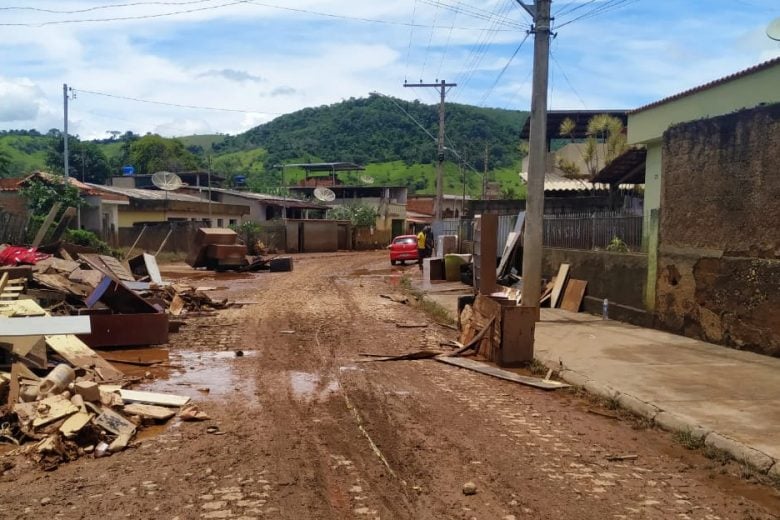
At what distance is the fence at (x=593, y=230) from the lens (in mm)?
14781

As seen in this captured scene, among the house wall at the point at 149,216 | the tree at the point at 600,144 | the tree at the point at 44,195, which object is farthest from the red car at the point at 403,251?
the tree at the point at 44,195

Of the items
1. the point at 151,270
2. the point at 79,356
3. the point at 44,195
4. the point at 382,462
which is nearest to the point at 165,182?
the point at 44,195

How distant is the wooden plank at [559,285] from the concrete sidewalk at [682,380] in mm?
3582

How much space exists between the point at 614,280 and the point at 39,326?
11.0 m

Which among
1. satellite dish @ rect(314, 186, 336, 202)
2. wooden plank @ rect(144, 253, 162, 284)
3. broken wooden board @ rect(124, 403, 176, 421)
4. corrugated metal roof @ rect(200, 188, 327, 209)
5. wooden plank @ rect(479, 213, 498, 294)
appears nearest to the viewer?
broken wooden board @ rect(124, 403, 176, 421)

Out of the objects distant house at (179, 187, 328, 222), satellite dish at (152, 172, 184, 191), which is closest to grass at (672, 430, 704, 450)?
satellite dish at (152, 172, 184, 191)

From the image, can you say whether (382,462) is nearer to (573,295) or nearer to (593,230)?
(573,295)

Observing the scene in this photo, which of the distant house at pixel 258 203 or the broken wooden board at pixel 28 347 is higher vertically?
the distant house at pixel 258 203

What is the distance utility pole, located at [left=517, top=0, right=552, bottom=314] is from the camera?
43.8 feet

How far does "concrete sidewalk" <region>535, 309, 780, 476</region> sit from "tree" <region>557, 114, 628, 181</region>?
16.1 metres

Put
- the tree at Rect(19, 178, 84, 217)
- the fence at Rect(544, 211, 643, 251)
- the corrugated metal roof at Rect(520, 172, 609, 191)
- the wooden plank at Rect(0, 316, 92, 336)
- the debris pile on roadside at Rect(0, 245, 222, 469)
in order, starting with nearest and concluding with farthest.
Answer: the debris pile on roadside at Rect(0, 245, 222, 469), the wooden plank at Rect(0, 316, 92, 336), the fence at Rect(544, 211, 643, 251), the tree at Rect(19, 178, 84, 217), the corrugated metal roof at Rect(520, 172, 609, 191)

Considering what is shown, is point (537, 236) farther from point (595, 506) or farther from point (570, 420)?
point (595, 506)

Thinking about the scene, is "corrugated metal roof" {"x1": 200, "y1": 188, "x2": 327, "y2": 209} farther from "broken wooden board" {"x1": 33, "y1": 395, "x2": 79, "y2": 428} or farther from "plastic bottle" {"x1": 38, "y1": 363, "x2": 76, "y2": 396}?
"broken wooden board" {"x1": 33, "y1": 395, "x2": 79, "y2": 428}

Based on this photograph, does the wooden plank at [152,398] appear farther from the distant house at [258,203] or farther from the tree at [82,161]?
the tree at [82,161]
